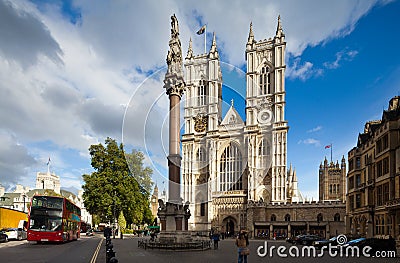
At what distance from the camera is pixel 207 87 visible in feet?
282

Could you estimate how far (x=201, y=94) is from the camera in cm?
8806

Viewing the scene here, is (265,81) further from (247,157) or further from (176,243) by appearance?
(176,243)

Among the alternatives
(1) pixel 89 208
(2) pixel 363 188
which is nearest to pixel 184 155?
(1) pixel 89 208

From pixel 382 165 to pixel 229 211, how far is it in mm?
38027

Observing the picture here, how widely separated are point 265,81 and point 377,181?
43.5m

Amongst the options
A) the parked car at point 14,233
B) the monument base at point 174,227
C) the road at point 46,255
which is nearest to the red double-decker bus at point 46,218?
the road at point 46,255

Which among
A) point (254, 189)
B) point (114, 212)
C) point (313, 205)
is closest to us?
point (114, 212)

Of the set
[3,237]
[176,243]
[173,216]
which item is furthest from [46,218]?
[176,243]

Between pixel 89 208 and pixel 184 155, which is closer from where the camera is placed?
pixel 89 208

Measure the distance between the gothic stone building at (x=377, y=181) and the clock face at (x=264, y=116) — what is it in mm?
28671

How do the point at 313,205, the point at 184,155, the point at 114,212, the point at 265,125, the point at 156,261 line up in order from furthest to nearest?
1. the point at 184,155
2. the point at 265,125
3. the point at 313,205
4. the point at 114,212
5. the point at 156,261

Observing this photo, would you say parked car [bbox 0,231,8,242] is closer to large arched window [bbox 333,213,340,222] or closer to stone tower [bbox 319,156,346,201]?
large arched window [bbox 333,213,340,222]

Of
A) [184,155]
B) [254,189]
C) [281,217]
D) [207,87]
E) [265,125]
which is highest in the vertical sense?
[207,87]

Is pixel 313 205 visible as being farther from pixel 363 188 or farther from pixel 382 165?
pixel 382 165
